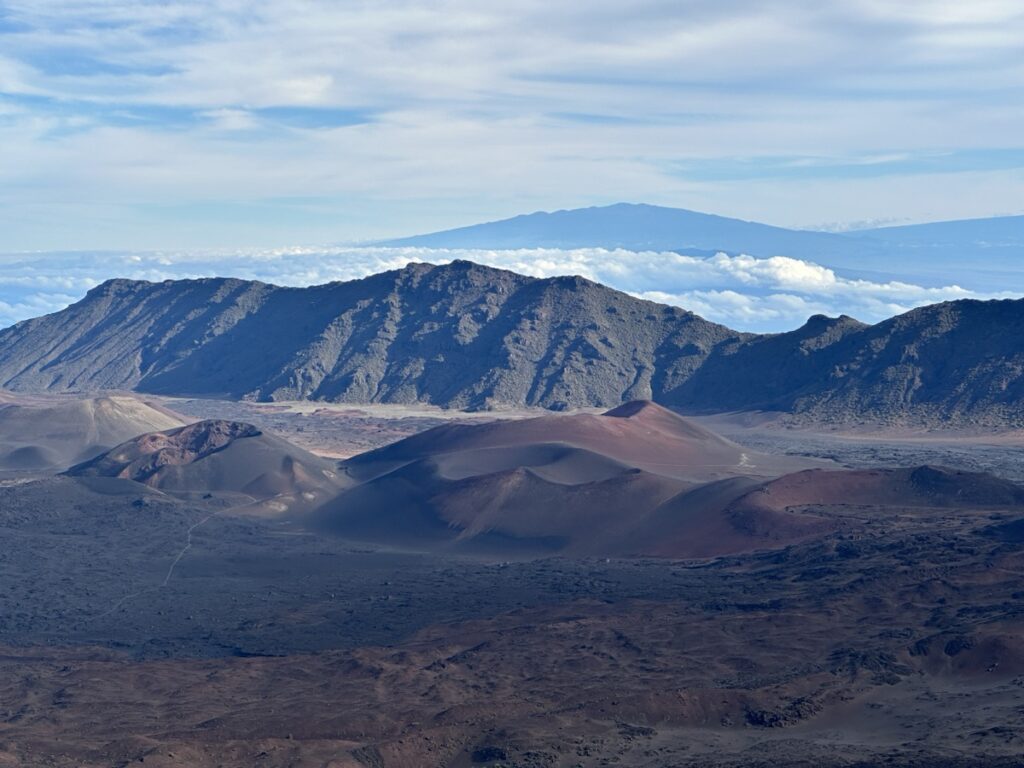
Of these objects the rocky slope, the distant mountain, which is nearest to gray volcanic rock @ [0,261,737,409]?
the distant mountain

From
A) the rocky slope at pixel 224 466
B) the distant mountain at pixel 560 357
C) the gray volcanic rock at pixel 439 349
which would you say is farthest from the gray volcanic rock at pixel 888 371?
the rocky slope at pixel 224 466

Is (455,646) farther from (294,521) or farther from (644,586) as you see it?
(294,521)

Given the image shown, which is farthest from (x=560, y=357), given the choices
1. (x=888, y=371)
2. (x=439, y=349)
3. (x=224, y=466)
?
(x=224, y=466)

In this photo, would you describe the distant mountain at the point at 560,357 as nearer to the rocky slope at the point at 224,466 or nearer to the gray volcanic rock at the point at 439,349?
the gray volcanic rock at the point at 439,349

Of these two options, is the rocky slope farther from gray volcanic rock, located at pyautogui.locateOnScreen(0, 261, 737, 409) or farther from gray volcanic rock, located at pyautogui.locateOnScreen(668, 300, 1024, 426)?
gray volcanic rock, located at pyautogui.locateOnScreen(668, 300, 1024, 426)

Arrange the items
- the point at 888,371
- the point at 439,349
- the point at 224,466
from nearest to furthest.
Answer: the point at 224,466
the point at 888,371
the point at 439,349

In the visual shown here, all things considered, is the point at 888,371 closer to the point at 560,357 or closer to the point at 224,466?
the point at 560,357

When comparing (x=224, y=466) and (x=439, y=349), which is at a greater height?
(x=439, y=349)

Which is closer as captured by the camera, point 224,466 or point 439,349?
point 224,466

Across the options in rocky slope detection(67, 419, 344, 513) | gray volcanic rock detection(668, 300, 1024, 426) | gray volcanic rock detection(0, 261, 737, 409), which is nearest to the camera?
rocky slope detection(67, 419, 344, 513)
